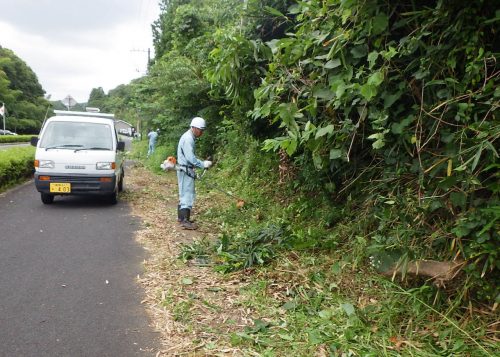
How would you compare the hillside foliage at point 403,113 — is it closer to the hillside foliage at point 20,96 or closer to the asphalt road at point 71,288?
the asphalt road at point 71,288

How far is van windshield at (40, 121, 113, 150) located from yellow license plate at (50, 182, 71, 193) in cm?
82

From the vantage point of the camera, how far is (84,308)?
3.71 m

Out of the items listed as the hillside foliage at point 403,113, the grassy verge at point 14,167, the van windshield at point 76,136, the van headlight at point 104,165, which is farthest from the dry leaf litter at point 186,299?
the grassy verge at point 14,167

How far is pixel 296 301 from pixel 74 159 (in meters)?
6.15

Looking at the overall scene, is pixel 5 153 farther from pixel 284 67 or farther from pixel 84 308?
pixel 284 67

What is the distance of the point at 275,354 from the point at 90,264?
10.0ft

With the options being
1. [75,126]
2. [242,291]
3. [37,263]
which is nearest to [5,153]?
[75,126]

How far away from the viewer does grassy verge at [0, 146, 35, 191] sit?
33.4ft

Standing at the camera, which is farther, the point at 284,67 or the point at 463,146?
the point at 284,67

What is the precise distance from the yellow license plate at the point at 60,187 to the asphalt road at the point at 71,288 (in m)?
0.64

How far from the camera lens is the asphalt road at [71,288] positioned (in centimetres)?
311

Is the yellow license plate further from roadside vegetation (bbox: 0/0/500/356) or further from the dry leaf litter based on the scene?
roadside vegetation (bbox: 0/0/500/356)

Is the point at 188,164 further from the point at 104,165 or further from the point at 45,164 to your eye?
the point at 45,164


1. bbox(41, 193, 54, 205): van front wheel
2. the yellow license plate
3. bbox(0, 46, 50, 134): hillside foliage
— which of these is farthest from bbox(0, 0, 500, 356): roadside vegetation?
bbox(0, 46, 50, 134): hillside foliage
